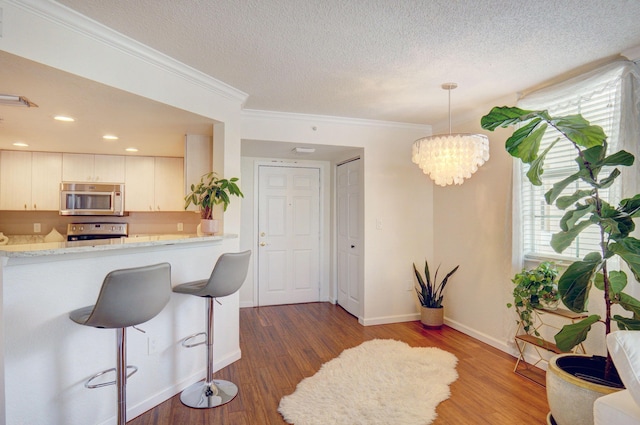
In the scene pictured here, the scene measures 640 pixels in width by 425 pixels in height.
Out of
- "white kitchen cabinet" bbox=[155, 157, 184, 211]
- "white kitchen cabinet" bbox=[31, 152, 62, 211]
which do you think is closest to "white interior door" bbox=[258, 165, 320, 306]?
"white kitchen cabinet" bbox=[155, 157, 184, 211]

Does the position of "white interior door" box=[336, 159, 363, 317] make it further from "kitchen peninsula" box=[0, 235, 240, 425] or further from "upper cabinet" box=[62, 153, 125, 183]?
"upper cabinet" box=[62, 153, 125, 183]

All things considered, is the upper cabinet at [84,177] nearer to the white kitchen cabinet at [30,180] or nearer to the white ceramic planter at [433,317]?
the white kitchen cabinet at [30,180]

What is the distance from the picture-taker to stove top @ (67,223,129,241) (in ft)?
16.1

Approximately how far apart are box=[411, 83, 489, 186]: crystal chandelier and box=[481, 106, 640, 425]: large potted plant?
734 millimetres

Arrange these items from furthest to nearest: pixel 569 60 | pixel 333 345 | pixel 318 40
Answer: pixel 333 345, pixel 569 60, pixel 318 40

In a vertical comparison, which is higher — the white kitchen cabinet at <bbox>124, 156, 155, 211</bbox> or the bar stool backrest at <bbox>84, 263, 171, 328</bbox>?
the white kitchen cabinet at <bbox>124, 156, 155, 211</bbox>

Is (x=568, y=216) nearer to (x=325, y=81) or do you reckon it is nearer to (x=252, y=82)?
(x=325, y=81)

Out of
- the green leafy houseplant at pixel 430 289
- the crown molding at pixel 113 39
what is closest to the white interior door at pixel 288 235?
the green leafy houseplant at pixel 430 289

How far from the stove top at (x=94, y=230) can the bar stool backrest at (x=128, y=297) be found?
12.8 feet

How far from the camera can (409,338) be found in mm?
3705

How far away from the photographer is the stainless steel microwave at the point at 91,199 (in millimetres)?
4637

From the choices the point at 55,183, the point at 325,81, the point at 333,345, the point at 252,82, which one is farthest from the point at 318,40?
the point at 55,183

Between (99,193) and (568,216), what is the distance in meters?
5.37

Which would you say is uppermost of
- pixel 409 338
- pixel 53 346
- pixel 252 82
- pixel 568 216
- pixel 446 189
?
pixel 252 82
